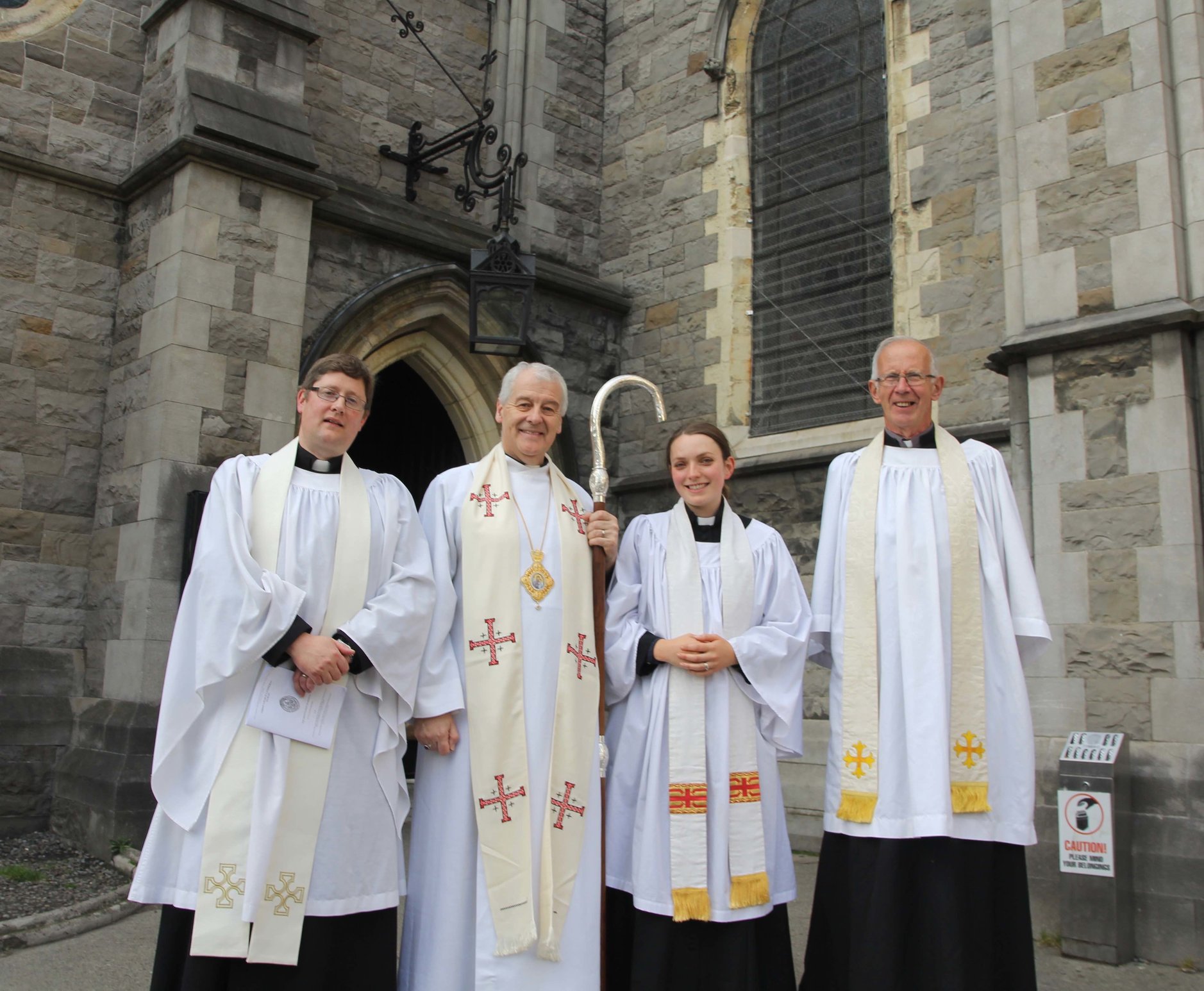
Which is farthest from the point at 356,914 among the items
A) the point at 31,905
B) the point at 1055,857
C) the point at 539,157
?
the point at 539,157

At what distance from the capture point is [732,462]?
12.4ft

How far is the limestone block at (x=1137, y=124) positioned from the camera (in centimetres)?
534

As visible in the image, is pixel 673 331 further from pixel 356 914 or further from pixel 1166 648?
pixel 356 914

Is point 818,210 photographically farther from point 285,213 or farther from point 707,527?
point 707,527

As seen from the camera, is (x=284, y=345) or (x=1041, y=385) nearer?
(x=1041, y=385)

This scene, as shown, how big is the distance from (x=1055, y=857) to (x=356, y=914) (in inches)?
137

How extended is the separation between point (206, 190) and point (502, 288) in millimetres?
1891

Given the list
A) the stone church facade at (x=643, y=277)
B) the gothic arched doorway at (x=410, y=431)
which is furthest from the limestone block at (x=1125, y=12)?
the gothic arched doorway at (x=410, y=431)

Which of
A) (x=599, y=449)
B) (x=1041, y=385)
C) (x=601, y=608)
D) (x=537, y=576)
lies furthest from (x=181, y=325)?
(x=1041, y=385)

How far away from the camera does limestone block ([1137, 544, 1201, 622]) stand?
491 centimetres

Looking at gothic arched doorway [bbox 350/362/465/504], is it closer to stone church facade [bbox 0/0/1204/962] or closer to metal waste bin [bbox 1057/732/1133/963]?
stone church facade [bbox 0/0/1204/962]

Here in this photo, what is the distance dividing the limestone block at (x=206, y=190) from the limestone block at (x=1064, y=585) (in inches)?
197

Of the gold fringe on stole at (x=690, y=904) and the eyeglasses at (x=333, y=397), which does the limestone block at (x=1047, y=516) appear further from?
→ the eyeglasses at (x=333, y=397)

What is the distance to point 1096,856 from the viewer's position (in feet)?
15.4
